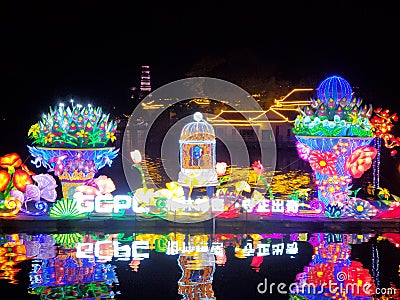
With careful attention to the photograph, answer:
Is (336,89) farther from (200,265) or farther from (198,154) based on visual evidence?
(200,265)

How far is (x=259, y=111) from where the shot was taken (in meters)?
58.1

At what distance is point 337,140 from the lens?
2080cm

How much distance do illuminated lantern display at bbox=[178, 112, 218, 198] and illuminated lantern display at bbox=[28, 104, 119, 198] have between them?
2.37 metres

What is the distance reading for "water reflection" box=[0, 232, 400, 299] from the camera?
1444 cm

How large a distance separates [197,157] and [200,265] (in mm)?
5936

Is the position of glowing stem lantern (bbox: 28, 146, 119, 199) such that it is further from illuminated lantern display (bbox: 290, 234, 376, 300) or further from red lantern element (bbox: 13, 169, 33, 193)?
illuminated lantern display (bbox: 290, 234, 376, 300)

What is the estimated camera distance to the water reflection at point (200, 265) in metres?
14.4

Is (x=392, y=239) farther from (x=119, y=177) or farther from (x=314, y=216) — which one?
(x=119, y=177)

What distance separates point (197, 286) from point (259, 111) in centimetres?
4391

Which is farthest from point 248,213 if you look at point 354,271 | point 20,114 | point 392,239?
point 20,114

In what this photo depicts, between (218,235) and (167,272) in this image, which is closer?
(167,272)

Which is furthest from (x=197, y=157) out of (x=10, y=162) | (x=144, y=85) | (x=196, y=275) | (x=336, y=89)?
(x=144, y=85)

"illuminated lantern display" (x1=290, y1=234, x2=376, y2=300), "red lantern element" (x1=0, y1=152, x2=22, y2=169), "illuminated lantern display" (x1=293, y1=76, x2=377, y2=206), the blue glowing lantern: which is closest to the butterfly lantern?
"red lantern element" (x1=0, y1=152, x2=22, y2=169)

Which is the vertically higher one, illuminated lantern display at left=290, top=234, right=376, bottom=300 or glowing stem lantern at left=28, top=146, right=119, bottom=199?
glowing stem lantern at left=28, top=146, right=119, bottom=199
